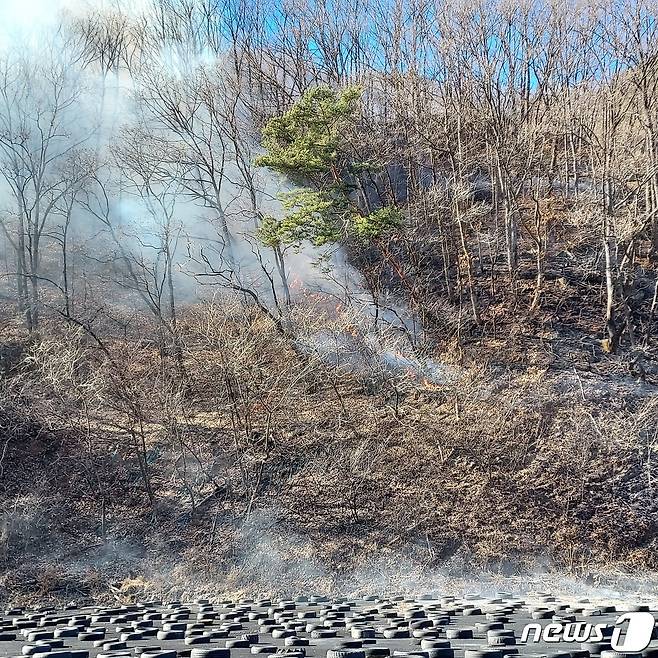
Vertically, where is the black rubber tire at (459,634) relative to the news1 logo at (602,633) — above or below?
below

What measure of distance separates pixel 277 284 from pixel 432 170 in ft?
21.1

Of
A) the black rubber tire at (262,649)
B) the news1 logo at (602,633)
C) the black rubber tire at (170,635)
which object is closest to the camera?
the news1 logo at (602,633)

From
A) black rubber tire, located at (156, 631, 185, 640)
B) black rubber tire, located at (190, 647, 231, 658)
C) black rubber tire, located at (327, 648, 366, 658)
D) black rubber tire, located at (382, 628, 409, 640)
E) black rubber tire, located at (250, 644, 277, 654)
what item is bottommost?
black rubber tire, located at (156, 631, 185, 640)

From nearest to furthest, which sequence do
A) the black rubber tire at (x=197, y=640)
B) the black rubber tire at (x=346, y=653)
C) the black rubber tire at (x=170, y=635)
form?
the black rubber tire at (x=346, y=653) < the black rubber tire at (x=197, y=640) < the black rubber tire at (x=170, y=635)

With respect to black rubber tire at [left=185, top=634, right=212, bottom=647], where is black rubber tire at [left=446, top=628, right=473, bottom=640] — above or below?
below

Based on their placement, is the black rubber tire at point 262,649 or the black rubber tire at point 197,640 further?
the black rubber tire at point 197,640

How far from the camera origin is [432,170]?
94.2 feet

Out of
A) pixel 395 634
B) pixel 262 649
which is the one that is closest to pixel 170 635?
pixel 262 649

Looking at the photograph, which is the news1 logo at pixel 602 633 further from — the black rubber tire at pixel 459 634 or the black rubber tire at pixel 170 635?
the black rubber tire at pixel 170 635

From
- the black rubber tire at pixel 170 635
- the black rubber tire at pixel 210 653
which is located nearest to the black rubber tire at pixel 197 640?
the black rubber tire at pixel 170 635

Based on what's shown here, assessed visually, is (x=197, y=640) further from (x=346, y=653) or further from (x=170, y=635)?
(x=346, y=653)

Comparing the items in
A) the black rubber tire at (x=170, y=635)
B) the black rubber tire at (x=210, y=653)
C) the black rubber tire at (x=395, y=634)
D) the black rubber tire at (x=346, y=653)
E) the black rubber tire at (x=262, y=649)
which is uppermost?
the black rubber tire at (x=346, y=653)

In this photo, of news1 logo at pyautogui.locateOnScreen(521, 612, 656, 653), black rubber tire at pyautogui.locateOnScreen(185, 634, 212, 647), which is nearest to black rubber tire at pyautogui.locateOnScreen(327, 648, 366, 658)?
news1 logo at pyautogui.locateOnScreen(521, 612, 656, 653)

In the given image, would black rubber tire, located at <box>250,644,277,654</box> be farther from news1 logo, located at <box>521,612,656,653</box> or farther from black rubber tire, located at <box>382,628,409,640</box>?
Answer: news1 logo, located at <box>521,612,656,653</box>
